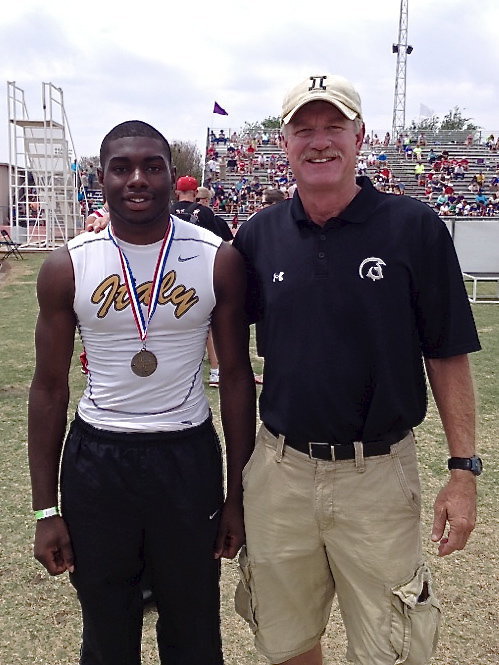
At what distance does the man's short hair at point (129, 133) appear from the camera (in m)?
2.06

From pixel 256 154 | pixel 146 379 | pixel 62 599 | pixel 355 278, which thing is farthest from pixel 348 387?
pixel 256 154

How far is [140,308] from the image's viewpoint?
204 centimetres

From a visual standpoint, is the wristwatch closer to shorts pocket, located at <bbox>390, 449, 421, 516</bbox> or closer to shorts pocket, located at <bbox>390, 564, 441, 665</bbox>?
shorts pocket, located at <bbox>390, 449, 421, 516</bbox>

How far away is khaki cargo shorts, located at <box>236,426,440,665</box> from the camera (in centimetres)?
208

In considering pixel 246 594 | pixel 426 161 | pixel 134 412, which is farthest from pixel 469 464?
pixel 426 161

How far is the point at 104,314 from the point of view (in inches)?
80.0

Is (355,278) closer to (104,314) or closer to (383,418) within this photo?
(383,418)

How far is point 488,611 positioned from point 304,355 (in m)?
1.86

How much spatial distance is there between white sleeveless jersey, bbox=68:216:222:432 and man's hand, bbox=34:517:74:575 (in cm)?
37

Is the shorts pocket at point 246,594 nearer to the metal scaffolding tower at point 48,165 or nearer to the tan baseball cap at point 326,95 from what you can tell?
the tan baseball cap at point 326,95

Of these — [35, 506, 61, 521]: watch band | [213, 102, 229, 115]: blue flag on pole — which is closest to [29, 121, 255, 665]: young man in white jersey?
[35, 506, 61, 521]: watch band

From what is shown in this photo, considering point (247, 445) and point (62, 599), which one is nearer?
point (247, 445)

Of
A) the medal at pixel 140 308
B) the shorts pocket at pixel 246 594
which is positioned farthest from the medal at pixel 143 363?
the shorts pocket at pixel 246 594

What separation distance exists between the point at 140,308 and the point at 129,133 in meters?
0.56
